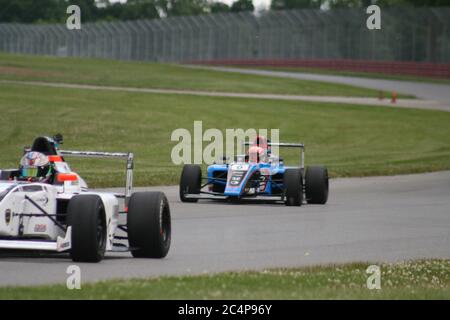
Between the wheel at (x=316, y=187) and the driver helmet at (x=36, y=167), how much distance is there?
354 inches

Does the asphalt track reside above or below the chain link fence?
below

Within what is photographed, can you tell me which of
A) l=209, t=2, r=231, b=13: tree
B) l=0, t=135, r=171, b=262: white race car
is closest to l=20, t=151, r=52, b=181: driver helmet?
l=0, t=135, r=171, b=262: white race car

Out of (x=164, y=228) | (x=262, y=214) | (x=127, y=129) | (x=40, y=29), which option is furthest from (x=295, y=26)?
(x=164, y=228)

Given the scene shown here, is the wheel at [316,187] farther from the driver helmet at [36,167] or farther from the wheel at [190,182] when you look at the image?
the driver helmet at [36,167]

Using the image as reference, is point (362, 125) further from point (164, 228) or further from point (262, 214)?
point (164, 228)

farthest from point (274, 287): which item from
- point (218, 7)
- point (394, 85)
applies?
point (218, 7)

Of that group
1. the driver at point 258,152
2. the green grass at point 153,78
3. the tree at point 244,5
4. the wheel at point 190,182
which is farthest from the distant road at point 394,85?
the tree at point 244,5

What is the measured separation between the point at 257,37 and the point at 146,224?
237 ft

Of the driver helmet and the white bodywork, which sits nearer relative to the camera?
the white bodywork

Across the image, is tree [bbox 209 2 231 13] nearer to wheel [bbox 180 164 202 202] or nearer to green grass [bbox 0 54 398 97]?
green grass [bbox 0 54 398 97]

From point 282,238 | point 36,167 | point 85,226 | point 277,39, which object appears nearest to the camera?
point 85,226

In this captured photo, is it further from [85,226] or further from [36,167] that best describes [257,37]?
[85,226]

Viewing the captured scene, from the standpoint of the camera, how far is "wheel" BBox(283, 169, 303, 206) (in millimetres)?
21766

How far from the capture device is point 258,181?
74.1ft
